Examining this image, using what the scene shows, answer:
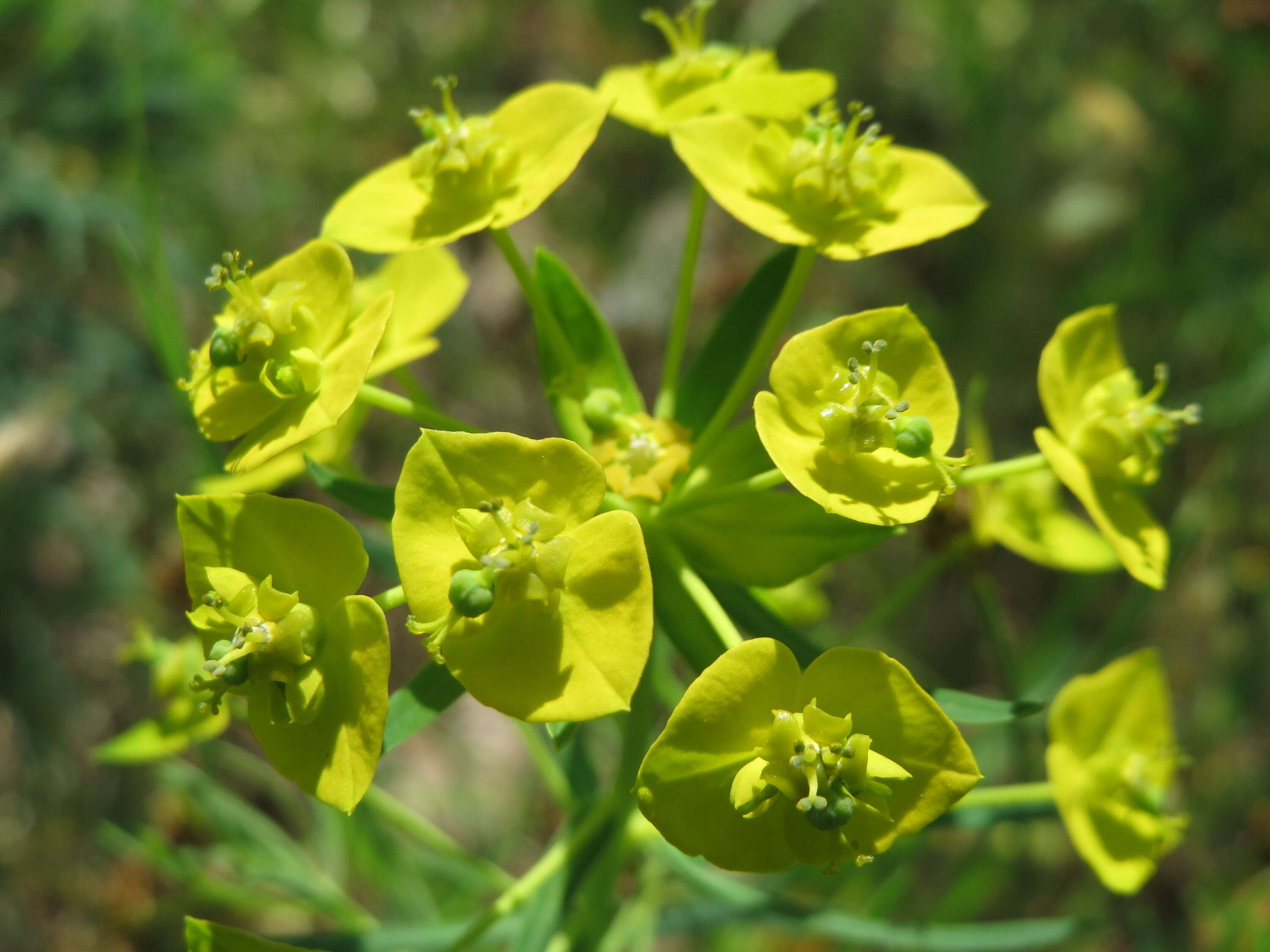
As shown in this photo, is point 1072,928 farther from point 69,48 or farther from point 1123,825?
point 69,48

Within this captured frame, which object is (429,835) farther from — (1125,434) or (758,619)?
(1125,434)

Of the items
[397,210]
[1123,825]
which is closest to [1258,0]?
[1123,825]

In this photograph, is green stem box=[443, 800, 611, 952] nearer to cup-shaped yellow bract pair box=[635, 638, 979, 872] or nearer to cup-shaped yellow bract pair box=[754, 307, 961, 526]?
cup-shaped yellow bract pair box=[635, 638, 979, 872]

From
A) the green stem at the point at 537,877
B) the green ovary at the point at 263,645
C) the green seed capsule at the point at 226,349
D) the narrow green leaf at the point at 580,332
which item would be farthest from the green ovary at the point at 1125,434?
the green seed capsule at the point at 226,349

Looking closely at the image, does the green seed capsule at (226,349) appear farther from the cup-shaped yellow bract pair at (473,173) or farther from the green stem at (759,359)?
the green stem at (759,359)

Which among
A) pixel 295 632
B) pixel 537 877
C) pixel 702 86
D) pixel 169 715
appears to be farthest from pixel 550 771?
pixel 702 86

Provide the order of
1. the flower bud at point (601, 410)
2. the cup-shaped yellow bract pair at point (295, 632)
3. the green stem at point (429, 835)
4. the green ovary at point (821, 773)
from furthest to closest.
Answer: the green stem at point (429, 835) < the flower bud at point (601, 410) < the cup-shaped yellow bract pair at point (295, 632) < the green ovary at point (821, 773)

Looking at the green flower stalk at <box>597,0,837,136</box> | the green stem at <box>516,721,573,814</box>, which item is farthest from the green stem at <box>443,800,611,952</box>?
the green flower stalk at <box>597,0,837,136</box>
